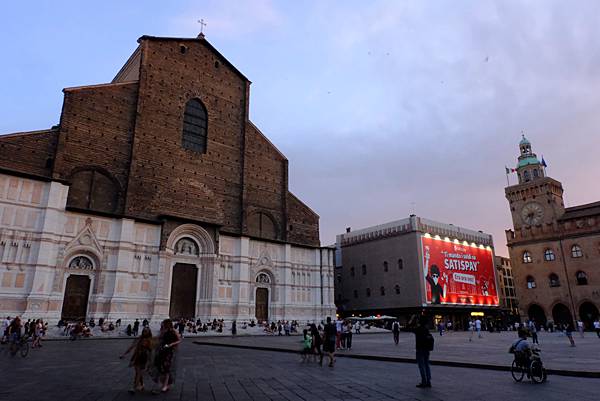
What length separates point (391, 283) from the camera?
5150 centimetres

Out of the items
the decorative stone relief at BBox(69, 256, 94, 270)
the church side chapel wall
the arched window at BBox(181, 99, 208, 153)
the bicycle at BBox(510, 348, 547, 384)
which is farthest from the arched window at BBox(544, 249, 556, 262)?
the decorative stone relief at BBox(69, 256, 94, 270)

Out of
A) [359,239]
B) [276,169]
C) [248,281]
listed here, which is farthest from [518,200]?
[248,281]

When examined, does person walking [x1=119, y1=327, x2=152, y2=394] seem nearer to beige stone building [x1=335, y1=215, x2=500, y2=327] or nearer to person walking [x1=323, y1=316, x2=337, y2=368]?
person walking [x1=323, y1=316, x2=337, y2=368]

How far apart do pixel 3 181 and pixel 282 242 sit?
22466 mm

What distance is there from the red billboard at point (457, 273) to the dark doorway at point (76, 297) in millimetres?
36164

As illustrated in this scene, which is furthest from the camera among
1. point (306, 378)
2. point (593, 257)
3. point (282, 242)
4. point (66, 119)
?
point (593, 257)

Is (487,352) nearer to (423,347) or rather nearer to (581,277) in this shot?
(423,347)

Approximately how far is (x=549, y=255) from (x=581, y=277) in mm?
4660

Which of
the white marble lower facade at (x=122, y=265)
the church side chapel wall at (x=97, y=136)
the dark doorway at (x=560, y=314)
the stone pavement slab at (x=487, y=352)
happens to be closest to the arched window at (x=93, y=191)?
the church side chapel wall at (x=97, y=136)

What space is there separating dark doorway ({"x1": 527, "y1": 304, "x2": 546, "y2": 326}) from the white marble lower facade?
32184 millimetres

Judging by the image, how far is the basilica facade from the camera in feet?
89.8

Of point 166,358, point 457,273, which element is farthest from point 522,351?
point 457,273

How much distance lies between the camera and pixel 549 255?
5444cm

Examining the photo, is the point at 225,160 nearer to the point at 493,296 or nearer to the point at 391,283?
the point at 391,283
